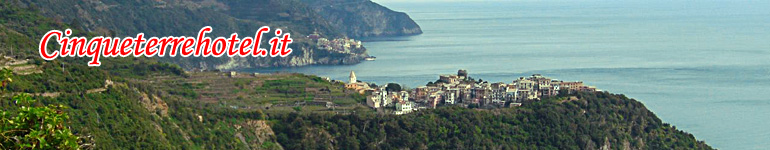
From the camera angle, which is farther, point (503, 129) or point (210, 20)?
point (210, 20)

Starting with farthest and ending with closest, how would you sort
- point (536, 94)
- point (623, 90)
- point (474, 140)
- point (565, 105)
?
1. point (623, 90)
2. point (536, 94)
3. point (565, 105)
4. point (474, 140)

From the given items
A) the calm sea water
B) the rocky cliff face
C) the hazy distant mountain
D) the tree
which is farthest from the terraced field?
the rocky cliff face

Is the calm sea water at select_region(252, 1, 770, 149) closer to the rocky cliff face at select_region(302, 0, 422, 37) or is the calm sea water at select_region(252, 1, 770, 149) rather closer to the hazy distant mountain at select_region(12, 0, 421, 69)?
the rocky cliff face at select_region(302, 0, 422, 37)

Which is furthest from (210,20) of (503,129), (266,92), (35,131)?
(35,131)

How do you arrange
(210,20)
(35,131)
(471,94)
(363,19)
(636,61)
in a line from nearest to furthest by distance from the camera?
(35,131)
(471,94)
(636,61)
(210,20)
(363,19)

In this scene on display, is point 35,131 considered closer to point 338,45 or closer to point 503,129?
point 503,129

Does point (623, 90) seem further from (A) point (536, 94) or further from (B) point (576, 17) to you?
(B) point (576, 17)

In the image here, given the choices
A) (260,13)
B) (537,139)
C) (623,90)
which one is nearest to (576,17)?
(260,13)
